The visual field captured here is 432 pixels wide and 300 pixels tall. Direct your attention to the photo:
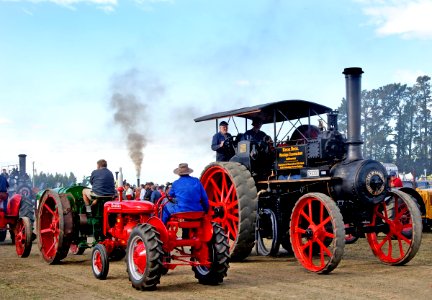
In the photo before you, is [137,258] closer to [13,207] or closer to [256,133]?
[256,133]

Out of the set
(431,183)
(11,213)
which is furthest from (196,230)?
(431,183)

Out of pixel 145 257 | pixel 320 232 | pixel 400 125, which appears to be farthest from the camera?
pixel 400 125

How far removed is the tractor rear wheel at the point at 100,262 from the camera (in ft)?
21.8

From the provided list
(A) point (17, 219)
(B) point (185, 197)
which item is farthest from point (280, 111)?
(A) point (17, 219)

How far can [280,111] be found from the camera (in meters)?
8.95

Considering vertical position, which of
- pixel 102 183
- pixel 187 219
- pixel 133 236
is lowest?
pixel 133 236

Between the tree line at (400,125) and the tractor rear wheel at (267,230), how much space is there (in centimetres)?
3245

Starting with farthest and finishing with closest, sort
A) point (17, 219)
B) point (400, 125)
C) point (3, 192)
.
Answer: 1. point (400, 125)
2. point (3, 192)
3. point (17, 219)

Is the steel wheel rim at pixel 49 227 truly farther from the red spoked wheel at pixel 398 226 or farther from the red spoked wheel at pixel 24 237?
the red spoked wheel at pixel 398 226

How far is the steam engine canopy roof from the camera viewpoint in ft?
29.1

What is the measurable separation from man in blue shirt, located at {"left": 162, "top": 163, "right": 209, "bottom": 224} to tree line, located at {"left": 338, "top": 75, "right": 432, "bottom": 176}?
35.3 m

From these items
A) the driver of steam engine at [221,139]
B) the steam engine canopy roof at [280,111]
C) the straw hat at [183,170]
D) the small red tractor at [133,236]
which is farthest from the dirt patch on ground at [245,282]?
the steam engine canopy roof at [280,111]

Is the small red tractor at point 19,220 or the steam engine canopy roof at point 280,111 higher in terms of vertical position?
the steam engine canopy roof at point 280,111

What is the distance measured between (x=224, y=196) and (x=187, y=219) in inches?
106
